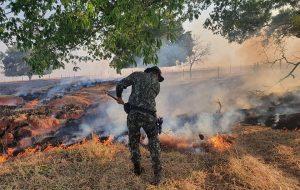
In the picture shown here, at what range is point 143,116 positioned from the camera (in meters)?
6.85

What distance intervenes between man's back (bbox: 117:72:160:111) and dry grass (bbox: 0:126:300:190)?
4.52ft

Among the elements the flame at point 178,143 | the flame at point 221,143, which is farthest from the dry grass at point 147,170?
the flame at point 178,143

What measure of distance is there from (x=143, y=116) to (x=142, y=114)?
41 millimetres

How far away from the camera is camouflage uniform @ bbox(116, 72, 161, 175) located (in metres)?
6.81

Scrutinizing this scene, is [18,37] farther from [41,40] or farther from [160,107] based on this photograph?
[160,107]

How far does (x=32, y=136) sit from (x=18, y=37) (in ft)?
21.4

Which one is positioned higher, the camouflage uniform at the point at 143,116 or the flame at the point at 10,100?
the camouflage uniform at the point at 143,116

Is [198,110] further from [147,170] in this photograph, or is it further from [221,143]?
[147,170]

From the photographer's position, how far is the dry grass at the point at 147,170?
671 centimetres

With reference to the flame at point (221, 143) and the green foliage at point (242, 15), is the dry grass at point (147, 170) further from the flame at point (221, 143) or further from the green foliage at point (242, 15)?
the green foliage at point (242, 15)

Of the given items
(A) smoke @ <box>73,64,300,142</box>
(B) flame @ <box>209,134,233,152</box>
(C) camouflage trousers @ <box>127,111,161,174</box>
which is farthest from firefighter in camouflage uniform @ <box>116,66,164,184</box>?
(A) smoke @ <box>73,64,300,142</box>

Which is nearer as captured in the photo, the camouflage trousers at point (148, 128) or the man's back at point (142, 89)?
the camouflage trousers at point (148, 128)

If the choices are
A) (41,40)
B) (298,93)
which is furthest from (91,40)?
(298,93)

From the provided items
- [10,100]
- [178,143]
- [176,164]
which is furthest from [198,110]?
[10,100]
